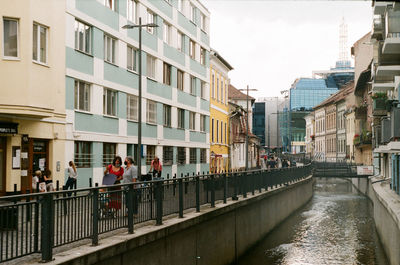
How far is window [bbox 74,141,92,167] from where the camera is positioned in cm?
2541

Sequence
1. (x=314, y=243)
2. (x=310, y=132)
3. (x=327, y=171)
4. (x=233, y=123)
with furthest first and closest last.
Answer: (x=310, y=132) < (x=233, y=123) < (x=327, y=171) < (x=314, y=243)

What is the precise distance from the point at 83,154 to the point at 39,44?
625 centimetres

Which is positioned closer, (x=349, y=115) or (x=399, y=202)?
(x=399, y=202)

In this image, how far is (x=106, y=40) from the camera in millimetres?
28375

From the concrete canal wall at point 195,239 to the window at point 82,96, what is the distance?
9.02 meters

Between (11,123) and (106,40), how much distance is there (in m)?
9.12

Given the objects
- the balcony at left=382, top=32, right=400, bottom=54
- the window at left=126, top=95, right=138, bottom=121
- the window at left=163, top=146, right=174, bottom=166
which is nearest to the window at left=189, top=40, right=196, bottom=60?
the window at left=163, top=146, right=174, bottom=166

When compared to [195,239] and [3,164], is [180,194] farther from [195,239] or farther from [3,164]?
[3,164]

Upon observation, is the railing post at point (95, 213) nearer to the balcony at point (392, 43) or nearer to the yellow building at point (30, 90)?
the yellow building at point (30, 90)

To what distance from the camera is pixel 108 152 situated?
94.5 feet

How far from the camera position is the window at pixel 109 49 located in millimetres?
28328

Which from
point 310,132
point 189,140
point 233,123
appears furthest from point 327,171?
point 310,132

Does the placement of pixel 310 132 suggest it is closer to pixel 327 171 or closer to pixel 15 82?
pixel 327 171

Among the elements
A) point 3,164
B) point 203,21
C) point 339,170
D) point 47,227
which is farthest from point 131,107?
point 339,170
